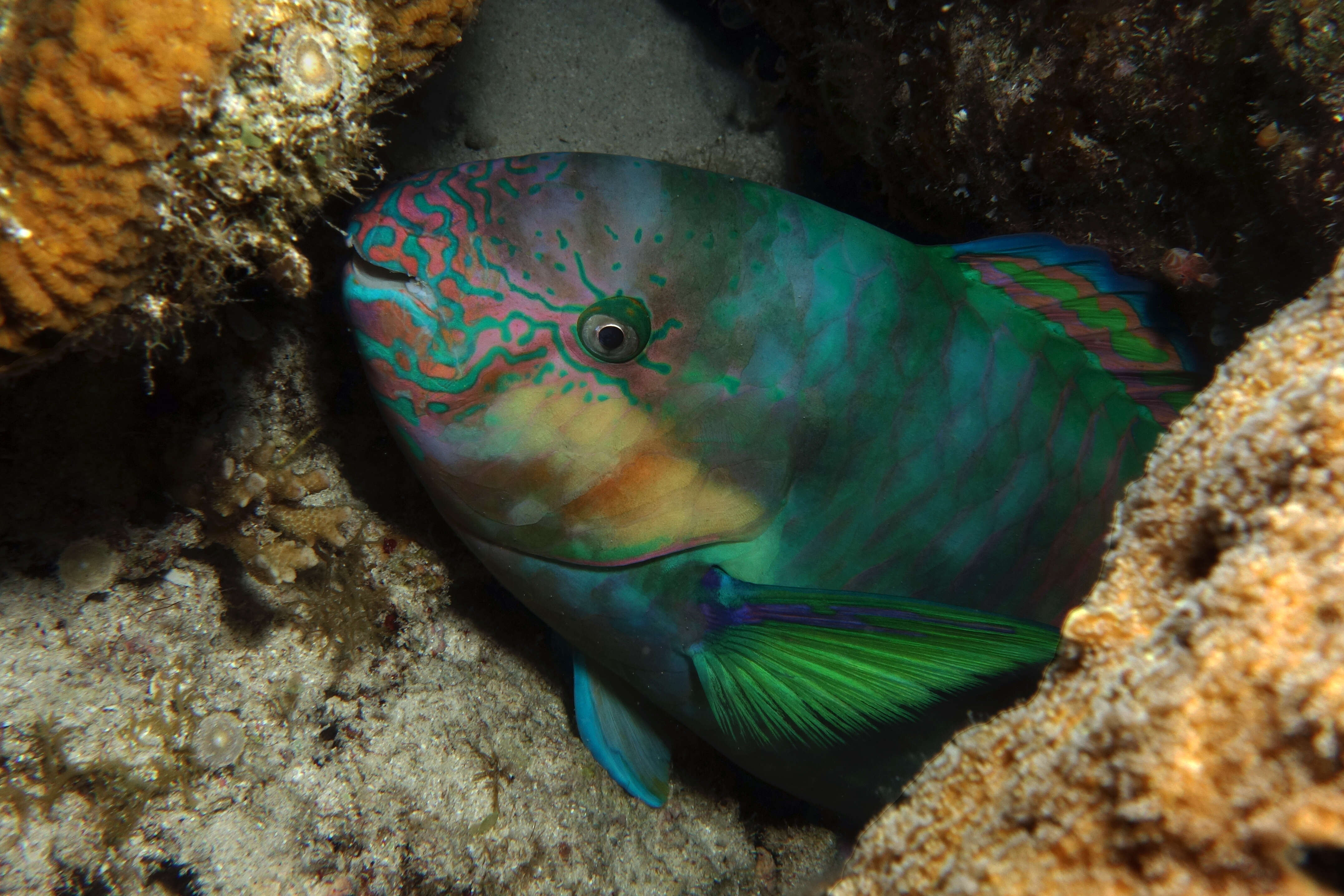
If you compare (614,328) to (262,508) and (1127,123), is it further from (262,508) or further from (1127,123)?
(1127,123)

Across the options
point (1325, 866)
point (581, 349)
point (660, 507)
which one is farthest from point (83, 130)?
point (1325, 866)

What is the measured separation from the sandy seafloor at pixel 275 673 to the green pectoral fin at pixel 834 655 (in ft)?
1.96

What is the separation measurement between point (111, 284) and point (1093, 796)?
6.27 feet

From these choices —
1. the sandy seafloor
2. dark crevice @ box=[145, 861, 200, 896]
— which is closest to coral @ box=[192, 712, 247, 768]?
the sandy seafloor

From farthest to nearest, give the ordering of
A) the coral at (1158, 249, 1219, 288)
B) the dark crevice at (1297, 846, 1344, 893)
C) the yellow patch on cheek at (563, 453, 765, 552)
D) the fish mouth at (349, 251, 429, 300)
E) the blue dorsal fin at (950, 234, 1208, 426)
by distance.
Answer: the blue dorsal fin at (950, 234, 1208, 426)
the coral at (1158, 249, 1219, 288)
the yellow patch on cheek at (563, 453, 765, 552)
the fish mouth at (349, 251, 429, 300)
the dark crevice at (1297, 846, 1344, 893)

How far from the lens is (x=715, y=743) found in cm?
294

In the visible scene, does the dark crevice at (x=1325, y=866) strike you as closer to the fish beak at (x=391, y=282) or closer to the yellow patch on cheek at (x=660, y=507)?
the yellow patch on cheek at (x=660, y=507)

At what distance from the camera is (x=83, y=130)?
127 centimetres

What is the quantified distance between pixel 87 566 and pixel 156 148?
5.06 ft

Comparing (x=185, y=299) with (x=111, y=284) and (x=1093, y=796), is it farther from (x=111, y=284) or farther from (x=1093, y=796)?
(x=1093, y=796)

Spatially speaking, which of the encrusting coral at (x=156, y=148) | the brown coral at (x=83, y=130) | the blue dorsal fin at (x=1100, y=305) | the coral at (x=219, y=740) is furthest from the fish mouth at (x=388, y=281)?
the blue dorsal fin at (x=1100, y=305)

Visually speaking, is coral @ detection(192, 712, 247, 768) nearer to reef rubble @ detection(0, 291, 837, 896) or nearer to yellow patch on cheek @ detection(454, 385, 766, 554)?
reef rubble @ detection(0, 291, 837, 896)

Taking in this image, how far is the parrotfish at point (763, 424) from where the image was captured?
203cm

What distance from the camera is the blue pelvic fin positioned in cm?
296
